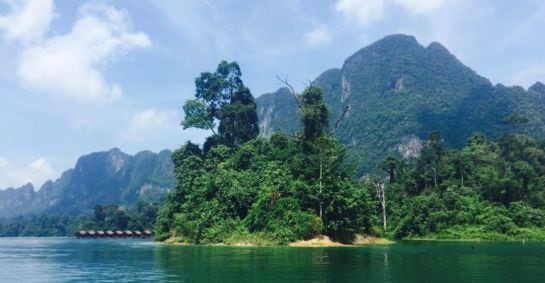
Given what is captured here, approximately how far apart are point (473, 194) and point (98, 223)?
326ft

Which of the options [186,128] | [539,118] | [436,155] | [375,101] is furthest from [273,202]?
[375,101]

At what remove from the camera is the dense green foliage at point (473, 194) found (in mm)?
64125

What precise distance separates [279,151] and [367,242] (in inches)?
563

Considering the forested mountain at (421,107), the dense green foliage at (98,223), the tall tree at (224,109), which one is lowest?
the dense green foliage at (98,223)

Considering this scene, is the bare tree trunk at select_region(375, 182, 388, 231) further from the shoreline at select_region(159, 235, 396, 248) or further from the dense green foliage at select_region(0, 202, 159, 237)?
the dense green foliage at select_region(0, 202, 159, 237)

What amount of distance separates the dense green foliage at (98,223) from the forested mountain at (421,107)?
4841 cm

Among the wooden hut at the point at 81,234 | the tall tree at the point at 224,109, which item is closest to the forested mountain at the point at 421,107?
the tall tree at the point at 224,109

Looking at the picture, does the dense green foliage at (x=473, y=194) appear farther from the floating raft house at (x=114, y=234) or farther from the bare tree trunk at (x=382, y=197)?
the floating raft house at (x=114, y=234)

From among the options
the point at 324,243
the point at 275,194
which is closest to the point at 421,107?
the point at 275,194

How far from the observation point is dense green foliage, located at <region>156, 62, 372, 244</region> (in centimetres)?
4762

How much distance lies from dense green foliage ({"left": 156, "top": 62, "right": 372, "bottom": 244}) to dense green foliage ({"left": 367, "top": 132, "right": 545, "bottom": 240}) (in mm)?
17734

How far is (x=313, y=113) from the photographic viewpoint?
5409 centimetres

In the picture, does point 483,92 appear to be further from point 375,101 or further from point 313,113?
point 313,113

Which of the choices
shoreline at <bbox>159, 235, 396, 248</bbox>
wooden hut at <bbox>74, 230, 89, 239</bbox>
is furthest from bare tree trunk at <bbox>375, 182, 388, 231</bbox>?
wooden hut at <bbox>74, 230, 89, 239</bbox>
